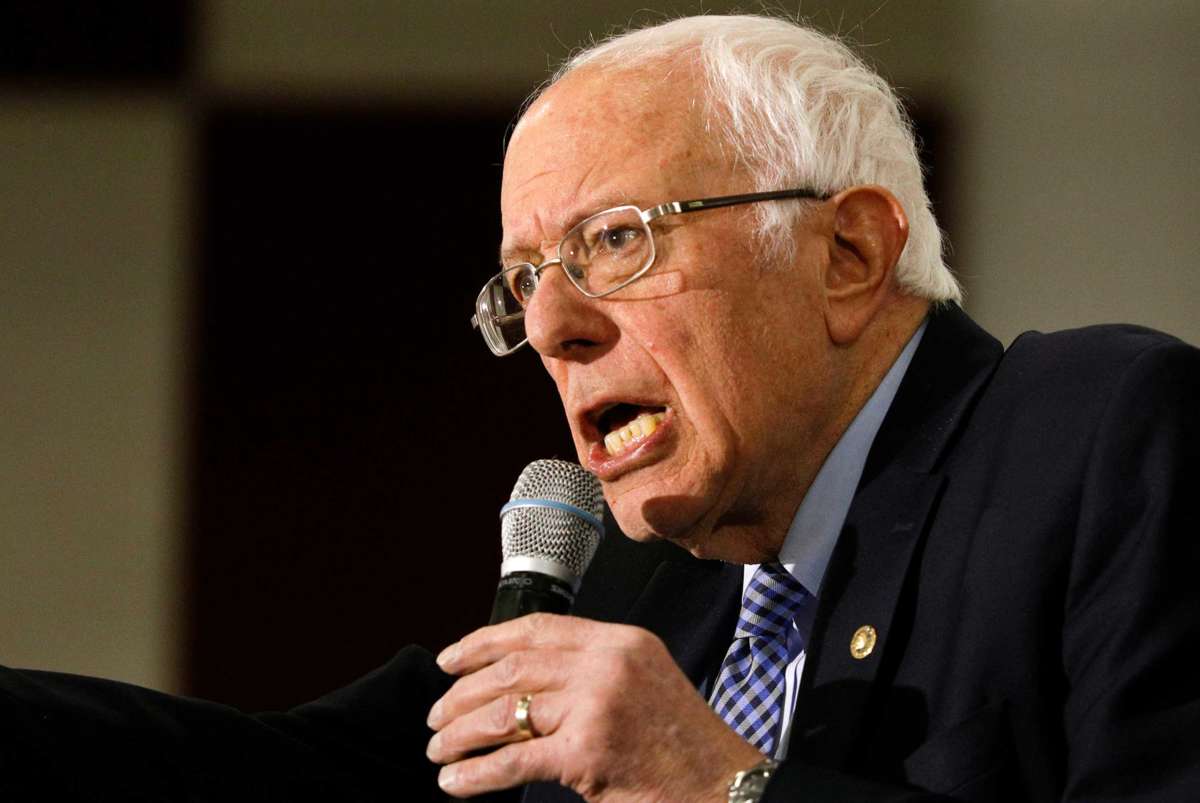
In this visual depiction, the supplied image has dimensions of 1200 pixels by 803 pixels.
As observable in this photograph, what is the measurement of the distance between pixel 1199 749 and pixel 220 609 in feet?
11.2

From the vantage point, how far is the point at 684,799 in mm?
1299

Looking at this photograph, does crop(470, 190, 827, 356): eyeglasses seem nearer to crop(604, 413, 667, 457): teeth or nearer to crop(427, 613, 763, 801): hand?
crop(604, 413, 667, 457): teeth

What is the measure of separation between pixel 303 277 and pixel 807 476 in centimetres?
276

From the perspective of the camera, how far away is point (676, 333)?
1.67 metres

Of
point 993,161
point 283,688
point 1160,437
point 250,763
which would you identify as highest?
point 993,161

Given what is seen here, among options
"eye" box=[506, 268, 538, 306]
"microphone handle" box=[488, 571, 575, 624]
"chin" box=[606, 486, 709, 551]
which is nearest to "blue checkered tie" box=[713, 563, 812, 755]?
"chin" box=[606, 486, 709, 551]

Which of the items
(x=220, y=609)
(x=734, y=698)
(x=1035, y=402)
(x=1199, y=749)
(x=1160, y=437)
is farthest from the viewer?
(x=220, y=609)

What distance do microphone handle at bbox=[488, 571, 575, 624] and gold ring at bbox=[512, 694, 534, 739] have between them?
168mm

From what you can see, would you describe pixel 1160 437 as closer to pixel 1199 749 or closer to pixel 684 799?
pixel 1199 749

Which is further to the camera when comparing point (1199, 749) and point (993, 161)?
point (993, 161)

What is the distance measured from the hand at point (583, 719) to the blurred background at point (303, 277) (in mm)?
2897

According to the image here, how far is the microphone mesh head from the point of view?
151 cm

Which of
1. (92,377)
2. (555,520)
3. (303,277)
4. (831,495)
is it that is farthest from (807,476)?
(92,377)

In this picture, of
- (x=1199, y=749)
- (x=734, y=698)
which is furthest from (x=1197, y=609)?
(x=734, y=698)
